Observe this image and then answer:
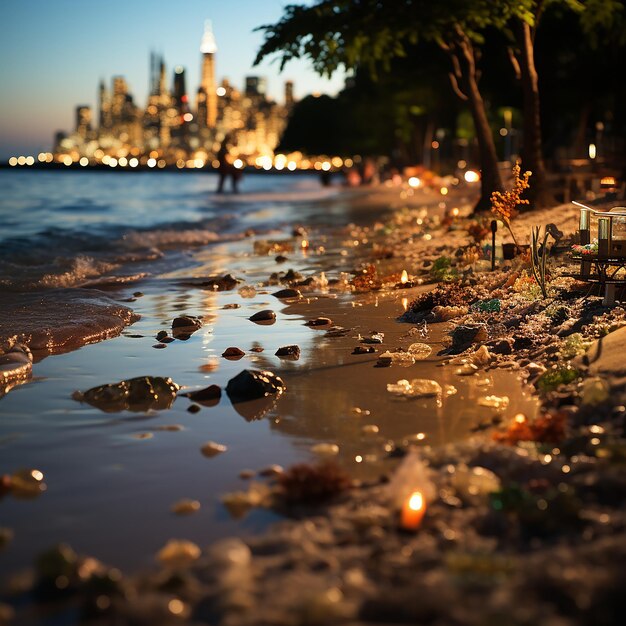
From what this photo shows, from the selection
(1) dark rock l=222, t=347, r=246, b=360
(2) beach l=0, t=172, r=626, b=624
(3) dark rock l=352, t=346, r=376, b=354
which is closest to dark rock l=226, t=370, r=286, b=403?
(2) beach l=0, t=172, r=626, b=624

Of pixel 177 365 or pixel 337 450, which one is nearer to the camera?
pixel 337 450

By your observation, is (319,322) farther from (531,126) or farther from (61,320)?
(531,126)

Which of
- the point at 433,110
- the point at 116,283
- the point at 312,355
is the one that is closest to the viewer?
the point at 312,355

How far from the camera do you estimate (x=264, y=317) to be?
1321 centimetres

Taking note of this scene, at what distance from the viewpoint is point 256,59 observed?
2320 centimetres

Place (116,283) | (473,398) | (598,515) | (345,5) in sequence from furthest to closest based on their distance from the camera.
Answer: (345,5), (116,283), (473,398), (598,515)

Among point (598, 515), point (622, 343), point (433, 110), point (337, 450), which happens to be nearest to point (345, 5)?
point (622, 343)

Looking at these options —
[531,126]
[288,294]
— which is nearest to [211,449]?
[288,294]

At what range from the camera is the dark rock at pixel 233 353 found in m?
10.6

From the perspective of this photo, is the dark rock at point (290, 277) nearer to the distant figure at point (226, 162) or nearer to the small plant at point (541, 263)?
the small plant at point (541, 263)

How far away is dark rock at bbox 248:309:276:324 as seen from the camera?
43.1ft

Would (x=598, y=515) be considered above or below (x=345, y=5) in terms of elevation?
below

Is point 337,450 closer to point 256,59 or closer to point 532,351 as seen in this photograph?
point 532,351

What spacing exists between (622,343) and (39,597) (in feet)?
17.6
